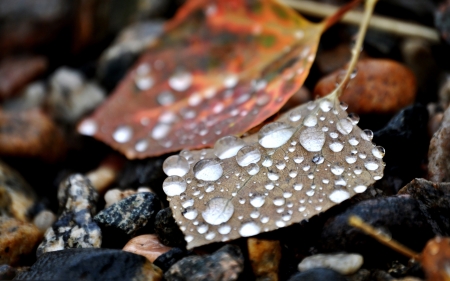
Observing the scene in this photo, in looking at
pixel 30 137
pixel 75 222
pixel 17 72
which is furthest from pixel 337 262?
pixel 17 72

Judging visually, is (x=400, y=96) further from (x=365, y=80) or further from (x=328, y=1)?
(x=328, y=1)

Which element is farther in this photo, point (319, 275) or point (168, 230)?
point (168, 230)

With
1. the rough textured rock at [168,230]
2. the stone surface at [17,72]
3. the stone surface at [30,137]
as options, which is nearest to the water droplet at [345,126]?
the rough textured rock at [168,230]

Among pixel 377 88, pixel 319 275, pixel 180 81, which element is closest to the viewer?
pixel 319 275

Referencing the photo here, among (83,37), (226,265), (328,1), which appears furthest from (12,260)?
(328,1)

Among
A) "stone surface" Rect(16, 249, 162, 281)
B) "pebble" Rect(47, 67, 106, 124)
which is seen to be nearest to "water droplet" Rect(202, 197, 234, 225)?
"stone surface" Rect(16, 249, 162, 281)

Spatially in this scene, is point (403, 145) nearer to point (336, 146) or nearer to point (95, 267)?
point (336, 146)

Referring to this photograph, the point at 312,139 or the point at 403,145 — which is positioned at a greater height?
the point at 312,139
